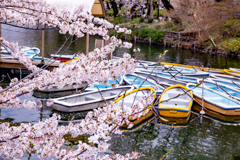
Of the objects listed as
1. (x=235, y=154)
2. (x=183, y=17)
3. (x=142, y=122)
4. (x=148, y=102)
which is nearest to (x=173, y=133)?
(x=142, y=122)

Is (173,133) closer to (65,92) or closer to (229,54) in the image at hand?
(65,92)

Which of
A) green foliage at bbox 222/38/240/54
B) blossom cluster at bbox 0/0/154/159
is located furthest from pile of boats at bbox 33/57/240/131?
green foliage at bbox 222/38/240/54

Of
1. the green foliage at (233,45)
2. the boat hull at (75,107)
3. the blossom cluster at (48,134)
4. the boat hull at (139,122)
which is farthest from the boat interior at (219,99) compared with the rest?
the green foliage at (233,45)

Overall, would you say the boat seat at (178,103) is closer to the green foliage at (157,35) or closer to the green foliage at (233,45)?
the green foliage at (233,45)

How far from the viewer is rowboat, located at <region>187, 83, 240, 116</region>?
9.29m

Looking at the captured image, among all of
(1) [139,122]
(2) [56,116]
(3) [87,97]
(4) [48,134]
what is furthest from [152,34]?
(4) [48,134]

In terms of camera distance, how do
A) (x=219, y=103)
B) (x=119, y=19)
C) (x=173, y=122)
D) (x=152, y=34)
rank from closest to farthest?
1. (x=173, y=122)
2. (x=219, y=103)
3. (x=152, y=34)
4. (x=119, y=19)

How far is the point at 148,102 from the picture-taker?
185 inches

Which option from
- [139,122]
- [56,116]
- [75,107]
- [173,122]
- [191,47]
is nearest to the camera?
[56,116]

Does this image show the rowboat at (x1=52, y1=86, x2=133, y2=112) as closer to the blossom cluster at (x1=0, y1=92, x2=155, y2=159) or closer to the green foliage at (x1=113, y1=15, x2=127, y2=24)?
the blossom cluster at (x1=0, y1=92, x2=155, y2=159)

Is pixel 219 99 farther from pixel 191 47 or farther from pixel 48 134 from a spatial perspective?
pixel 191 47

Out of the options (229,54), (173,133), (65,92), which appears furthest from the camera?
(229,54)

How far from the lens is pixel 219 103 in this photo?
9.96 m

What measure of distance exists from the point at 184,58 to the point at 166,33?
1057 centimetres
